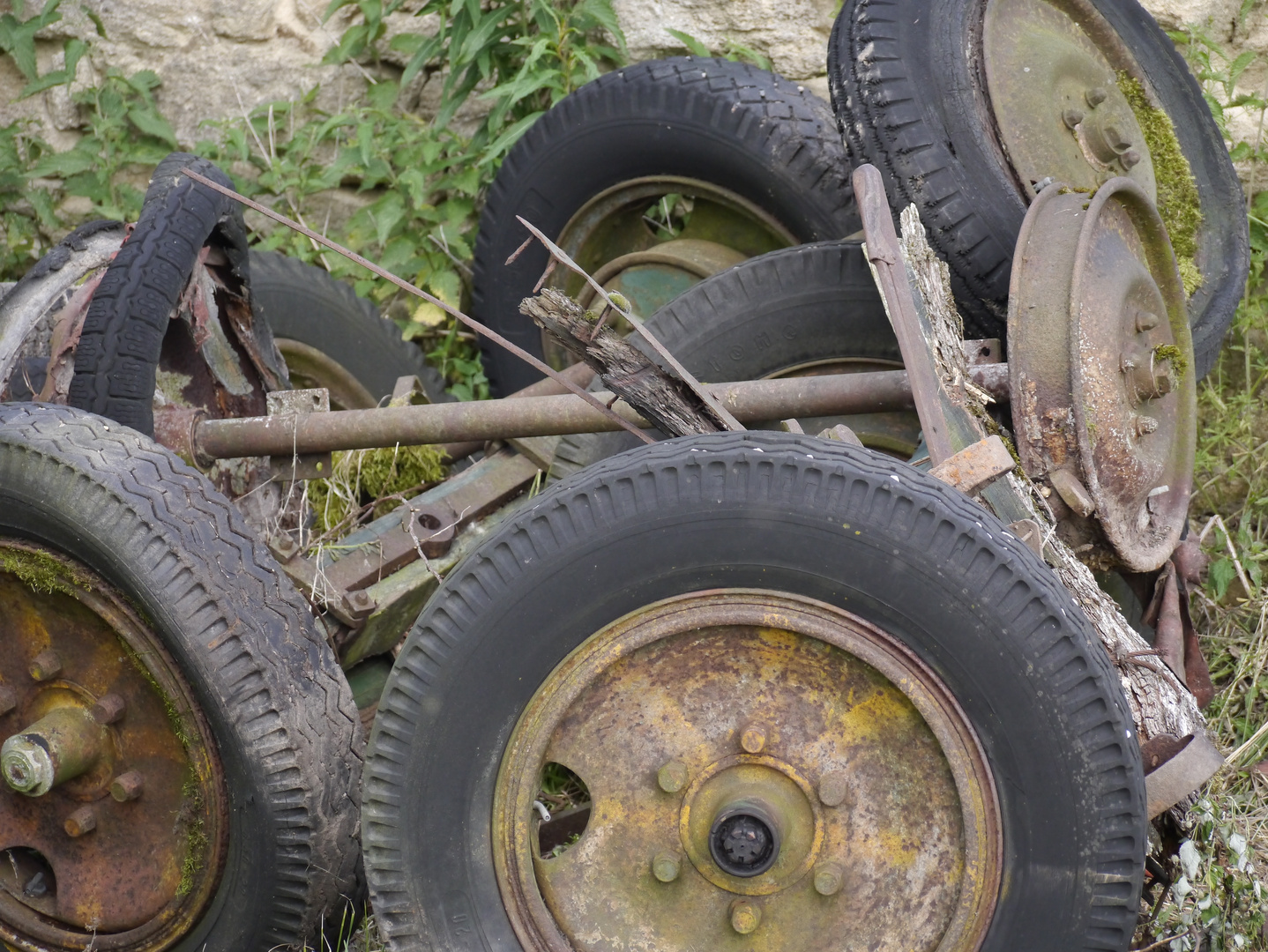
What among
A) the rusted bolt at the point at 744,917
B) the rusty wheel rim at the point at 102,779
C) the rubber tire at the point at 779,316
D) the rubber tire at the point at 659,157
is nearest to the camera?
the rusted bolt at the point at 744,917

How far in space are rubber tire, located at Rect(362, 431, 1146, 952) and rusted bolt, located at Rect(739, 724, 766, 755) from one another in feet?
0.83

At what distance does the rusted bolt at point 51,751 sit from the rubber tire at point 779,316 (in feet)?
4.73

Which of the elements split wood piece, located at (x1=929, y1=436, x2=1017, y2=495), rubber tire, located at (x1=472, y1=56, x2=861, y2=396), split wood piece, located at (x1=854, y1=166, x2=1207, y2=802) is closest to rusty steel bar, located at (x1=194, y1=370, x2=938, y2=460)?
split wood piece, located at (x1=854, y1=166, x2=1207, y2=802)

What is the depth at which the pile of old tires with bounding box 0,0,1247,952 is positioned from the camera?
1.80 meters

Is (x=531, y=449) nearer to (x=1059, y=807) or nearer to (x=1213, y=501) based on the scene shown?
(x=1059, y=807)

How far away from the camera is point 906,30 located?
2.89m

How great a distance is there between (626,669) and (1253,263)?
2.84 meters

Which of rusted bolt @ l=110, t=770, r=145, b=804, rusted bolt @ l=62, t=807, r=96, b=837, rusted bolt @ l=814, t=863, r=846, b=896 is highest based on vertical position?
rusted bolt @ l=110, t=770, r=145, b=804

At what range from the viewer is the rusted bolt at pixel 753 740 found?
1.92 m

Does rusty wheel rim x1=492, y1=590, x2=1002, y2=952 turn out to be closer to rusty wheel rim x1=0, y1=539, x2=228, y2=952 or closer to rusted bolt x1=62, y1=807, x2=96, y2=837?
rusty wheel rim x1=0, y1=539, x2=228, y2=952

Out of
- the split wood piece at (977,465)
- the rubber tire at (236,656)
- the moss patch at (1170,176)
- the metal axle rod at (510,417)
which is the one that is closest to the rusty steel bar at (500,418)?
the metal axle rod at (510,417)

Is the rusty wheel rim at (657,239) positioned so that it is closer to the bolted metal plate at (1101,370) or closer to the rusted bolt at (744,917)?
the bolted metal plate at (1101,370)

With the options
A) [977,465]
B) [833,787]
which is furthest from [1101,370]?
[833,787]

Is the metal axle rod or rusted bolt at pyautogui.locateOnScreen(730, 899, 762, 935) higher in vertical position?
the metal axle rod
